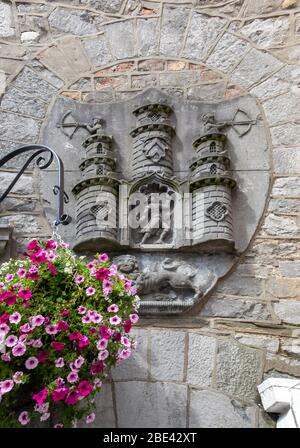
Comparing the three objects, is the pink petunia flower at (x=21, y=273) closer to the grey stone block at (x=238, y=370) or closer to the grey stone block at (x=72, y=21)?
the grey stone block at (x=238, y=370)

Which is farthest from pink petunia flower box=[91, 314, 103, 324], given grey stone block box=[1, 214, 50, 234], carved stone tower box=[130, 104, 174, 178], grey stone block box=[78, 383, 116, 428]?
carved stone tower box=[130, 104, 174, 178]

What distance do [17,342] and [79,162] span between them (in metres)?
1.72

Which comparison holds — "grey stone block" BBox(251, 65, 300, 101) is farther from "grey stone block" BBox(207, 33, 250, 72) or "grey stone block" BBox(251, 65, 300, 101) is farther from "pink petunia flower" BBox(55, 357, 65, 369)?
"pink petunia flower" BBox(55, 357, 65, 369)

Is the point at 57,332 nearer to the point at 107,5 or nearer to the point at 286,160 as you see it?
the point at 286,160

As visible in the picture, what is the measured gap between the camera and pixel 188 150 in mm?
4148

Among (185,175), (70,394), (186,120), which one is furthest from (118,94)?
(70,394)

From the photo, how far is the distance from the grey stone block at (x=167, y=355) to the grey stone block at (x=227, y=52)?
213 centimetres

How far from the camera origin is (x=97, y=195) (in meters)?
3.81

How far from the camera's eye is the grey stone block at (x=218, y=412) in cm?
322

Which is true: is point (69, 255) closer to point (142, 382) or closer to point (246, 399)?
point (142, 382)

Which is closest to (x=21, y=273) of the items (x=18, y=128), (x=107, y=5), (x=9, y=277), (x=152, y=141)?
(x=9, y=277)

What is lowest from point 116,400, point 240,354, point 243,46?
point 116,400

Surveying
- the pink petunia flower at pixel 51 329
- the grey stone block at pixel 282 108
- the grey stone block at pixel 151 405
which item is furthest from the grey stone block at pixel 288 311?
the pink petunia flower at pixel 51 329

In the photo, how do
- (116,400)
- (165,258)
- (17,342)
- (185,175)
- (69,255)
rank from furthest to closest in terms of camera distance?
(185,175) → (165,258) → (116,400) → (69,255) → (17,342)
